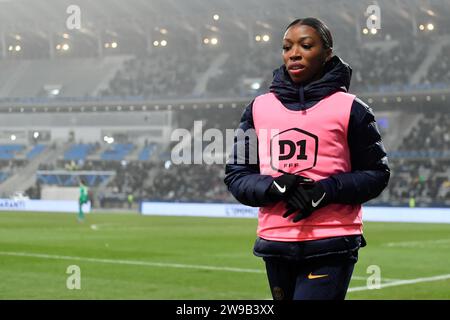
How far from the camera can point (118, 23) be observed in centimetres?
5791

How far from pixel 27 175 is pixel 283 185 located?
55.8m

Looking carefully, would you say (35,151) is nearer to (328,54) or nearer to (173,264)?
(173,264)

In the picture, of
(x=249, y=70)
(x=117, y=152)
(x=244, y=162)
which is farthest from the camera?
(x=249, y=70)

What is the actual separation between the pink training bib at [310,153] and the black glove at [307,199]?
0.10 metres

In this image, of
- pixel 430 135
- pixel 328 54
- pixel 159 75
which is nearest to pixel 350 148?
pixel 328 54

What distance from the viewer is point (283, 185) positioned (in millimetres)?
3943

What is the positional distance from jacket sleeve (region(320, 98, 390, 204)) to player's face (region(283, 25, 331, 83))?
0.91ft

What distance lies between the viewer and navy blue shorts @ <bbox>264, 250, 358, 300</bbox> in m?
3.96

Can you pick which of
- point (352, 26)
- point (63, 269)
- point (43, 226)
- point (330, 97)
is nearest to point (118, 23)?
point (352, 26)

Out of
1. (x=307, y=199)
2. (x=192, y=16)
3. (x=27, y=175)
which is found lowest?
(x=27, y=175)

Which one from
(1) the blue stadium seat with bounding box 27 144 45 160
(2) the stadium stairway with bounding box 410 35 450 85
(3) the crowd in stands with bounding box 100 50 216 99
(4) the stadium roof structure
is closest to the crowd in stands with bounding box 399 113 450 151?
(2) the stadium stairway with bounding box 410 35 450 85

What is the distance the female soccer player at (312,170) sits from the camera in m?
4.00

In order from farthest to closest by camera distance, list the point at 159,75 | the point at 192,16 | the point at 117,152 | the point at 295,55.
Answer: the point at 159,75 → the point at 117,152 → the point at 192,16 → the point at 295,55

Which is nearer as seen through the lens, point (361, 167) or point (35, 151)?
point (361, 167)
